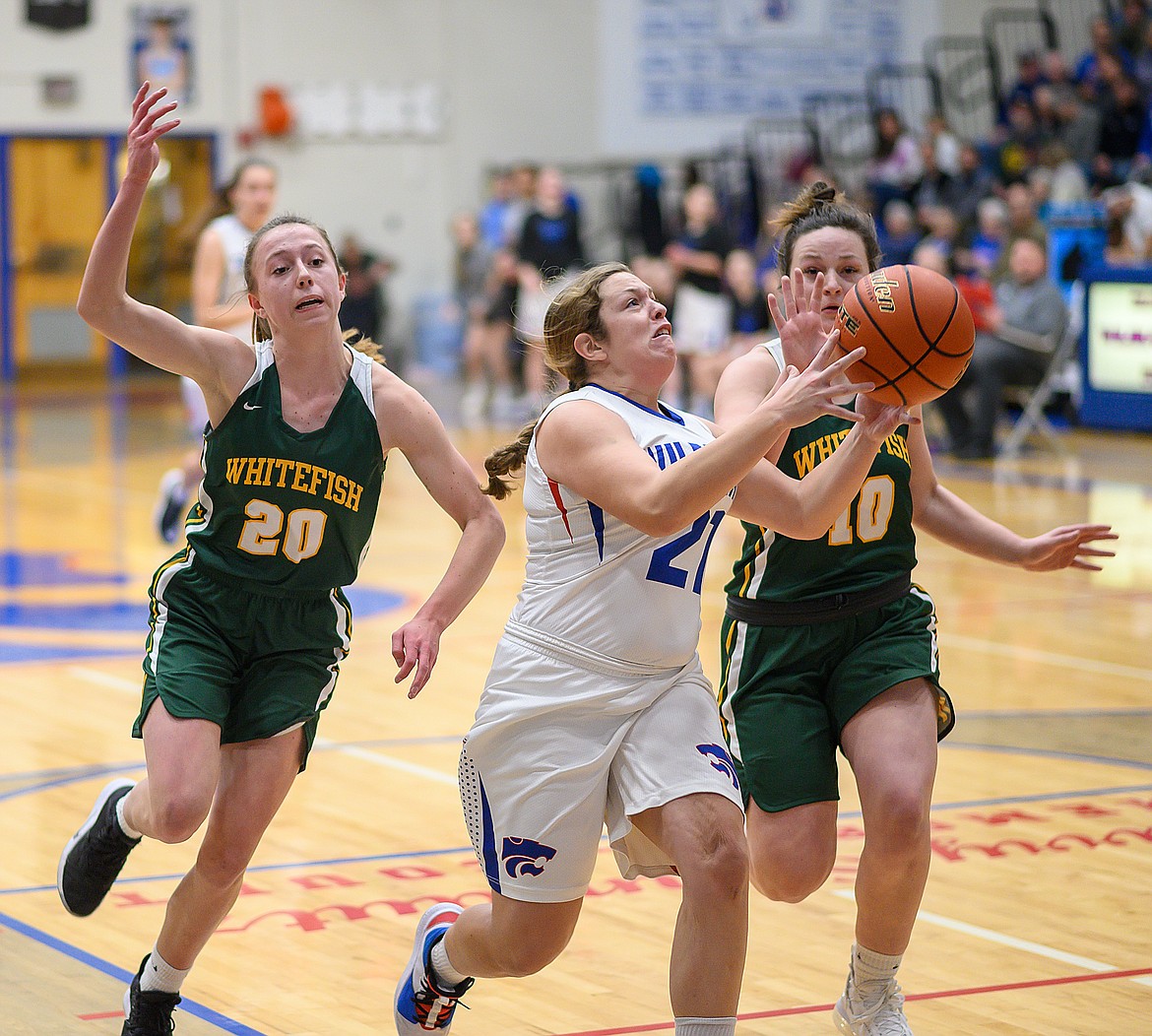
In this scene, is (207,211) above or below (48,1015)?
above

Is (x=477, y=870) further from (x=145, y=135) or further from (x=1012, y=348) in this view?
(x=1012, y=348)

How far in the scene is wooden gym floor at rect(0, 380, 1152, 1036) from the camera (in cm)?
398

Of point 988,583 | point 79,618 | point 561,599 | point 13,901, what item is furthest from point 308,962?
point 988,583

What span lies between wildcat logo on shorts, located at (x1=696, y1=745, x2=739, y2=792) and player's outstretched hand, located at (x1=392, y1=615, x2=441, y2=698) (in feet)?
1.82

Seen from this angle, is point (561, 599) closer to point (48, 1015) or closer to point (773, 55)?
point (48, 1015)

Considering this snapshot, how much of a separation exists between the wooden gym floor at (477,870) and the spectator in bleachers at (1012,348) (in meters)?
4.11

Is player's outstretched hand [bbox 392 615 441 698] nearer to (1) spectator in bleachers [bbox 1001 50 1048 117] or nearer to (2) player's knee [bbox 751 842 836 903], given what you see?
(2) player's knee [bbox 751 842 836 903]

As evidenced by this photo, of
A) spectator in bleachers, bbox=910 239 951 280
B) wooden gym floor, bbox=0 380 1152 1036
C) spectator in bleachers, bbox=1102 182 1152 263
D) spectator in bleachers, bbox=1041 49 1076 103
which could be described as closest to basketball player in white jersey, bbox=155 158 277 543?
wooden gym floor, bbox=0 380 1152 1036

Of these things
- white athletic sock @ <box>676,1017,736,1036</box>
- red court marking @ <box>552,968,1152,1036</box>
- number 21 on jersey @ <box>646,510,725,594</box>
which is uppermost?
number 21 on jersey @ <box>646,510,725,594</box>

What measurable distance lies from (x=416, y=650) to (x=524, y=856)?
1.60 ft

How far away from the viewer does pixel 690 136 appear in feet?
74.8

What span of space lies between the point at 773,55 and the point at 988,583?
14847 mm

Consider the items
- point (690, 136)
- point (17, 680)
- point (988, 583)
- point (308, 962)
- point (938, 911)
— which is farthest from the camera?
point (690, 136)

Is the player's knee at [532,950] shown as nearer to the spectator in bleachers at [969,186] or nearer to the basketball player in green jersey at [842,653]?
the basketball player in green jersey at [842,653]
